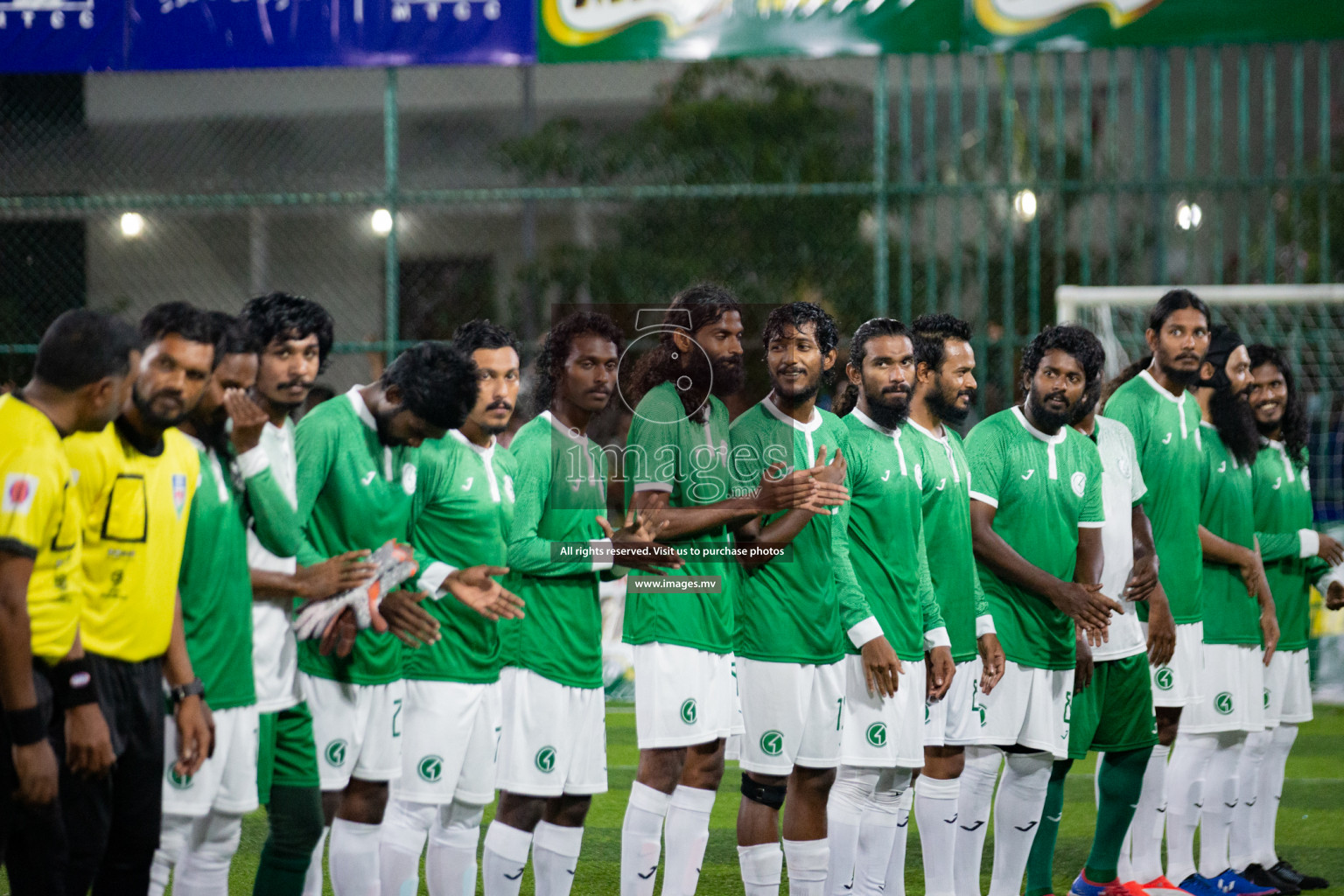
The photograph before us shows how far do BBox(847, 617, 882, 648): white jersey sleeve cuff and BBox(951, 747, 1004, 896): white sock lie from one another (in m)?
0.88

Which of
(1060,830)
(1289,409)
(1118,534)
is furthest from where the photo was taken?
(1060,830)

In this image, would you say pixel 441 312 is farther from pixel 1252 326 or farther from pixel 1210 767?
pixel 1210 767

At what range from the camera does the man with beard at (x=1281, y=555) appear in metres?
6.61

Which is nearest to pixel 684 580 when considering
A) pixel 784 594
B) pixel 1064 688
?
pixel 784 594

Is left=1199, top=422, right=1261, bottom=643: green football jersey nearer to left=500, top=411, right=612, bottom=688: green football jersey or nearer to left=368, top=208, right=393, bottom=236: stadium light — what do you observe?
left=500, top=411, right=612, bottom=688: green football jersey

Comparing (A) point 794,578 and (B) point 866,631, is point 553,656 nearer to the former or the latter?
(A) point 794,578

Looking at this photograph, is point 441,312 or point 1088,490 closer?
point 1088,490

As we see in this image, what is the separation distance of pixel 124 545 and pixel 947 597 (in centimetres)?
303

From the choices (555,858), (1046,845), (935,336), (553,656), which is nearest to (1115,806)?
(1046,845)

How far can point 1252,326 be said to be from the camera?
12328 mm

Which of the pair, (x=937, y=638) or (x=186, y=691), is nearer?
(x=186, y=691)

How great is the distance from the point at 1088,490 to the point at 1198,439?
900 millimetres

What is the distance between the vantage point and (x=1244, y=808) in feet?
20.9

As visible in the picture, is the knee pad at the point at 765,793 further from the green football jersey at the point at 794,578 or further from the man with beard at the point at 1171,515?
the man with beard at the point at 1171,515
